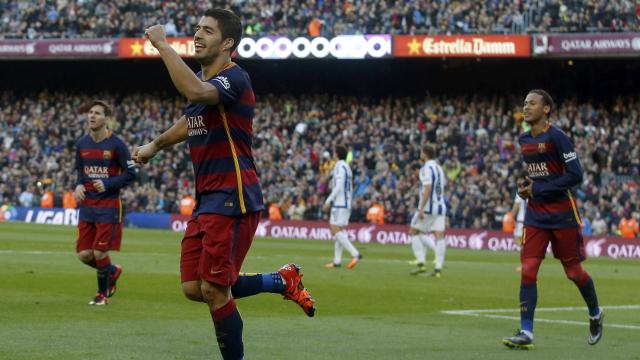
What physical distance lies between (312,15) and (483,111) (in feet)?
28.4

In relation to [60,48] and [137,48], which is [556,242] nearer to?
[137,48]

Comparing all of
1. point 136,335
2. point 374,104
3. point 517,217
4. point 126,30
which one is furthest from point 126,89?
point 136,335

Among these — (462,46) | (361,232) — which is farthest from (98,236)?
(462,46)

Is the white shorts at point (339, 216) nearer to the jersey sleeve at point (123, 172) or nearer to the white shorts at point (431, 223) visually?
the white shorts at point (431, 223)

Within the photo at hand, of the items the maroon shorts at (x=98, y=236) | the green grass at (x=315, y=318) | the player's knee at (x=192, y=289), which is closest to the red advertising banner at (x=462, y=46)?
the green grass at (x=315, y=318)

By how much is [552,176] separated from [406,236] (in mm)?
28945

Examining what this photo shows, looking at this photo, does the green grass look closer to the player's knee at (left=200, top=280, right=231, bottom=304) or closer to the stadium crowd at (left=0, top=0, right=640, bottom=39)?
the player's knee at (left=200, top=280, right=231, bottom=304)

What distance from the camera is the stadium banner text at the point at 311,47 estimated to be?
4772 cm

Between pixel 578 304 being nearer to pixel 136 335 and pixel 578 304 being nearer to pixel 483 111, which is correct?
pixel 136 335

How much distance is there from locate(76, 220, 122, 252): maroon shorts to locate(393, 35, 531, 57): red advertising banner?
3261cm

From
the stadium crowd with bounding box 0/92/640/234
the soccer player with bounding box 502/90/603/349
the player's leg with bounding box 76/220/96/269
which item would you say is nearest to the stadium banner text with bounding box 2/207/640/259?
the stadium crowd with bounding box 0/92/640/234

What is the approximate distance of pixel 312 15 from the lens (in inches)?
1981

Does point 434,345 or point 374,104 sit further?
point 374,104

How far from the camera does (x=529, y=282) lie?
1184 cm
